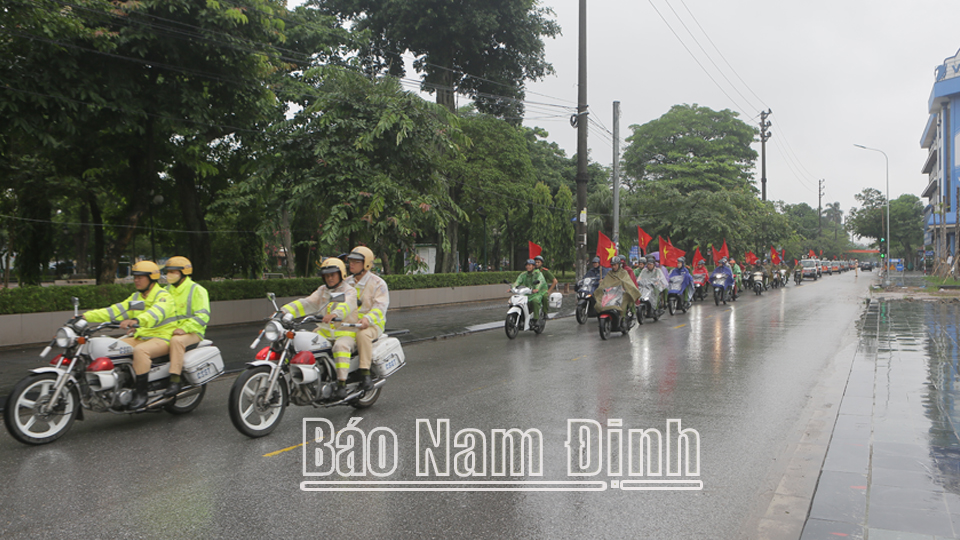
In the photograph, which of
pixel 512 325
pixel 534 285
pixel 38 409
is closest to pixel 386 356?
pixel 38 409

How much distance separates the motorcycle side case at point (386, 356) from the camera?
23.2ft

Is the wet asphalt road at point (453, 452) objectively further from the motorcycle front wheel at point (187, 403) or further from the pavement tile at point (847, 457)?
the pavement tile at point (847, 457)

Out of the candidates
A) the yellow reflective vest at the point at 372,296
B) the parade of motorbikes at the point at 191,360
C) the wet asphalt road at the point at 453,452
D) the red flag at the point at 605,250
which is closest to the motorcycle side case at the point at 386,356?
the parade of motorbikes at the point at 191,360

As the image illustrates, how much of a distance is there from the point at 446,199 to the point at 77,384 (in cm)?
1162

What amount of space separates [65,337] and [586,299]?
12.8 meters

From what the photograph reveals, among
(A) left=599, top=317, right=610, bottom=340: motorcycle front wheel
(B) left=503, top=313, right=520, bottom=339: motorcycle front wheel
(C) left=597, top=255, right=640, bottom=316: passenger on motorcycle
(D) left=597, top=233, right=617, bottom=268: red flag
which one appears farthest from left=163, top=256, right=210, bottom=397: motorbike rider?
(D) left=597, top=233, right=617, bottom=268: red flag

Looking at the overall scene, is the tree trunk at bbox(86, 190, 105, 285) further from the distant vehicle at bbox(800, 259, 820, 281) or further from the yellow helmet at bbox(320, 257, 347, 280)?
the distant vehicle at bbox(800, 259, 820, 281)

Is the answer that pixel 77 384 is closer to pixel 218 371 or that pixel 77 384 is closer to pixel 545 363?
pixel 218 371

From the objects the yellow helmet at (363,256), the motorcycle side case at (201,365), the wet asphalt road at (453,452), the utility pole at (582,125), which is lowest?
the wet asphalt road at (453,452)

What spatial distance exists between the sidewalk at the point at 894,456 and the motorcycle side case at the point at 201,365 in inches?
224

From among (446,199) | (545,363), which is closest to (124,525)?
(545,363)

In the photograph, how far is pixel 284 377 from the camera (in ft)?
20.5

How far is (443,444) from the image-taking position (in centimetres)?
577

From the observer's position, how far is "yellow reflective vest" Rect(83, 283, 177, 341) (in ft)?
21.1
